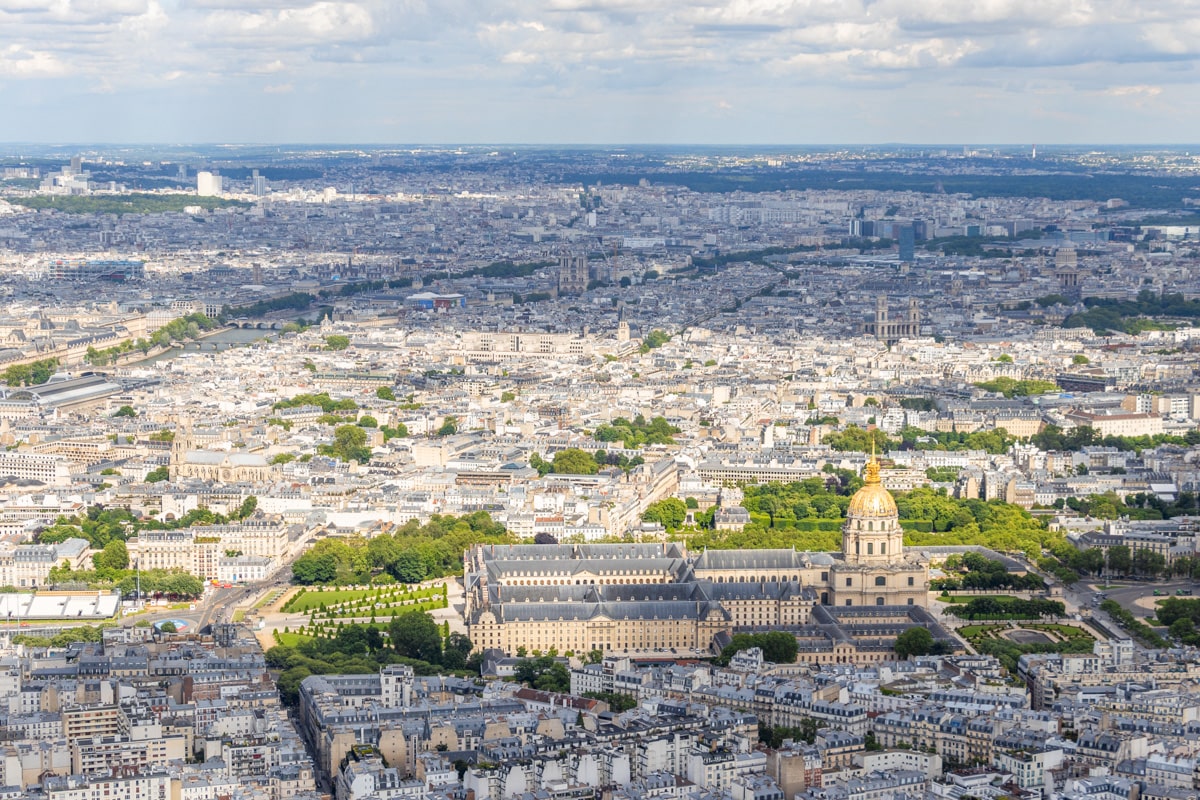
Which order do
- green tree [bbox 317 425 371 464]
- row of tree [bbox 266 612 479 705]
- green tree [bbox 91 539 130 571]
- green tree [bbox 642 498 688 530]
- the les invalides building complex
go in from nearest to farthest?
row of tree [bbox 266 612 479 705] < the les invalides building complex < green tree [bbox 91 539 130 571] < green tree [bbox 642 498 688 530] < green tree [bbox 317 425 371 464]

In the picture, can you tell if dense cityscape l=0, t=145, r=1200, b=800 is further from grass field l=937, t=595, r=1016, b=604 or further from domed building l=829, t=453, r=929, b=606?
grass field l=937, t=595, r=1016, b=604

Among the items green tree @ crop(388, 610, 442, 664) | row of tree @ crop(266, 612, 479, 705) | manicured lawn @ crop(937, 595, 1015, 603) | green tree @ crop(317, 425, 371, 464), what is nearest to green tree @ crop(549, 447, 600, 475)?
green tree @ crop(317, 425, 371, 464)

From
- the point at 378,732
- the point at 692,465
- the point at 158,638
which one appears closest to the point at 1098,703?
the point at 378,732

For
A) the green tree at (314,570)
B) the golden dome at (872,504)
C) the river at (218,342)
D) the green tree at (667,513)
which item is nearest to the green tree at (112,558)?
the green tree at (314,570)

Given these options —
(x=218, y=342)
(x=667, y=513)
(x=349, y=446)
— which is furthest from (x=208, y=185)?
(x=667, y=513)

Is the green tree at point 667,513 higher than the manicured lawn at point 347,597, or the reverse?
the green tree at point 667,513

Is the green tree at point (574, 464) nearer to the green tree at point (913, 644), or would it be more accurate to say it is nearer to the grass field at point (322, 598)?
the grass field at point (322, 598)

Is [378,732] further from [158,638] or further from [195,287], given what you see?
[195,287]
